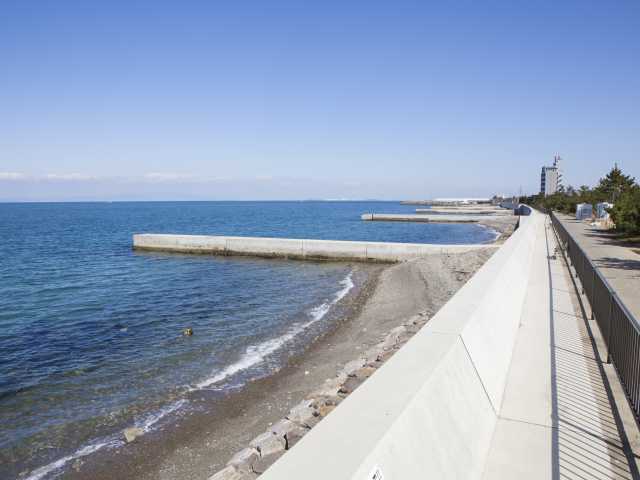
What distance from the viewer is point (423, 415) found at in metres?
2.94

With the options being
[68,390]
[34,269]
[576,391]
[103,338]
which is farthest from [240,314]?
[34,269]

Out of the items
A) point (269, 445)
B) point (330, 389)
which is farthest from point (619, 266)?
point (269, 445)

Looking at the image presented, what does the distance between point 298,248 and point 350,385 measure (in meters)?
23.5

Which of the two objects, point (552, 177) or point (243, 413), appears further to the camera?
point (552, 177)

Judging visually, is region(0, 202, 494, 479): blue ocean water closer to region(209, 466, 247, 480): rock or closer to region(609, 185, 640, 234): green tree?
region(209, 466, 247, 480): rock

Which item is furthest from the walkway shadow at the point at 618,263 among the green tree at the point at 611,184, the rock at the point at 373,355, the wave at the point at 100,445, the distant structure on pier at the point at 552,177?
the distant structure on pier at the point at 552,177

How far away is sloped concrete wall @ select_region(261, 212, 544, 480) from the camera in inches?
90.8

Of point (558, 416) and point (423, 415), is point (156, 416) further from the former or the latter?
point (558, 416)

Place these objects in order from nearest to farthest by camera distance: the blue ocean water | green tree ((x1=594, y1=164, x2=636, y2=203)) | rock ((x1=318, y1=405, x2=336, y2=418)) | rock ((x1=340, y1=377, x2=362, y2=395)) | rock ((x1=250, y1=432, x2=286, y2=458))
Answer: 1. rock ((x1=250, y1=432, x2=286, y2=458))
2. rock ((x1=318, y1=405, x2=336, y2=418))
3. rock ((x1=340, y1=377, x2=362, y2=395))
4. the blue ocean water
5. green tree ((x1=594, y1=164, x2=636, y2=203))

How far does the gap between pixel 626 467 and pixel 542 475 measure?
81 centimetres

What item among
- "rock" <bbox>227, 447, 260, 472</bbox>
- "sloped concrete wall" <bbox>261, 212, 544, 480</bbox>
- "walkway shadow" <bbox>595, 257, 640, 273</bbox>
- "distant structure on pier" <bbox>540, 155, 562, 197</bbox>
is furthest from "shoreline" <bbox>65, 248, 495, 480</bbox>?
"distant structure on pier" <bbox>540, 155, 562, 197</bbox>

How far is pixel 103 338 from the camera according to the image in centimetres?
1213

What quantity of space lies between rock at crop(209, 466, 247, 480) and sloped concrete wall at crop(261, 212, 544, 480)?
2.35 metres

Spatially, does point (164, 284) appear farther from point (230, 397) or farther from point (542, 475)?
point (542, 475)
